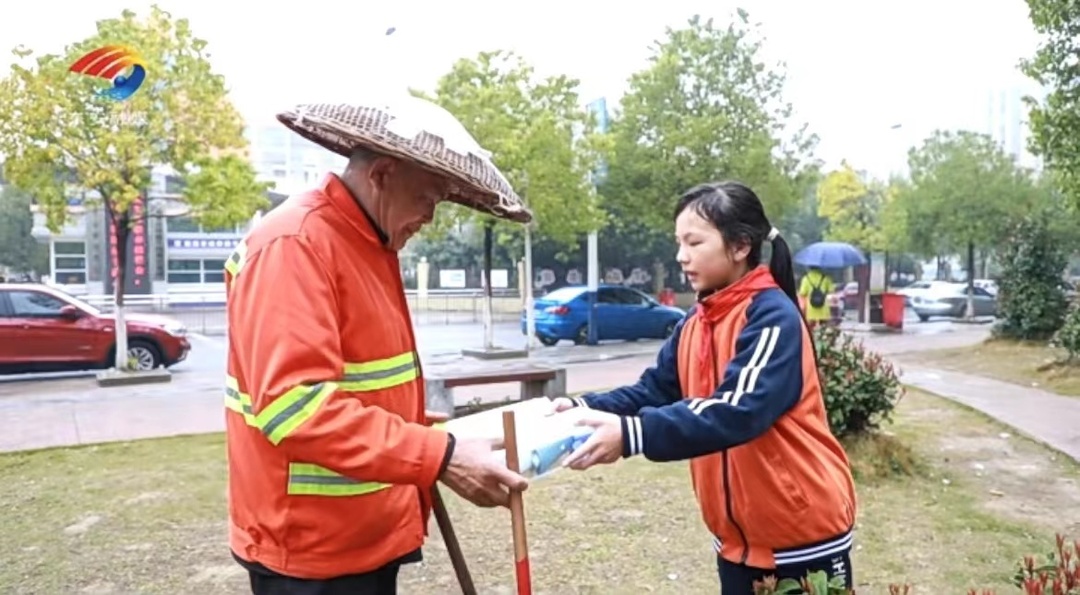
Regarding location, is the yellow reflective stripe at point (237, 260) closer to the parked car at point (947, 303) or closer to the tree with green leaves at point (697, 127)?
the tree with green leaves at point (697, 127)

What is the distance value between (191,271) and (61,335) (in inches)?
930

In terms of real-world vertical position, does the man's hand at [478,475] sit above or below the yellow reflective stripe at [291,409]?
below

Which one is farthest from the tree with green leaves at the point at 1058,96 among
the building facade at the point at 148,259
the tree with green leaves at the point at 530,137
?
the building facade at the point at 148,259

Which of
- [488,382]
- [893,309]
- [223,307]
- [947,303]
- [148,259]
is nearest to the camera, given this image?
[488,382]

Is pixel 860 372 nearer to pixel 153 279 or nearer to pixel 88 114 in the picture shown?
pixel 88 114

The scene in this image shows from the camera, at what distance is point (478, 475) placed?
1673 mm

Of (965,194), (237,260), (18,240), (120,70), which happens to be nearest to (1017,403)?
(237,260)

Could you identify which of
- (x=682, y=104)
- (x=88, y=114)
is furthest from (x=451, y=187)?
(x=682, y=104)

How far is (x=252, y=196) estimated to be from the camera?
1259cm

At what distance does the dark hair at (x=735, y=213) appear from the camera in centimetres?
209

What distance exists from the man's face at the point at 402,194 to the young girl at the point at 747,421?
1.86ft

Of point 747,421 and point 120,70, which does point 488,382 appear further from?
point 120,70

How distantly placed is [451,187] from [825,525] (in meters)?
1.14

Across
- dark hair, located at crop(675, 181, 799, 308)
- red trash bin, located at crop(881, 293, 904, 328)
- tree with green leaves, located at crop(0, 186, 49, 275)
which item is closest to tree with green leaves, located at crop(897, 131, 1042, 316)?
red trash bin, located at crop(881, 293, 904, 328)
